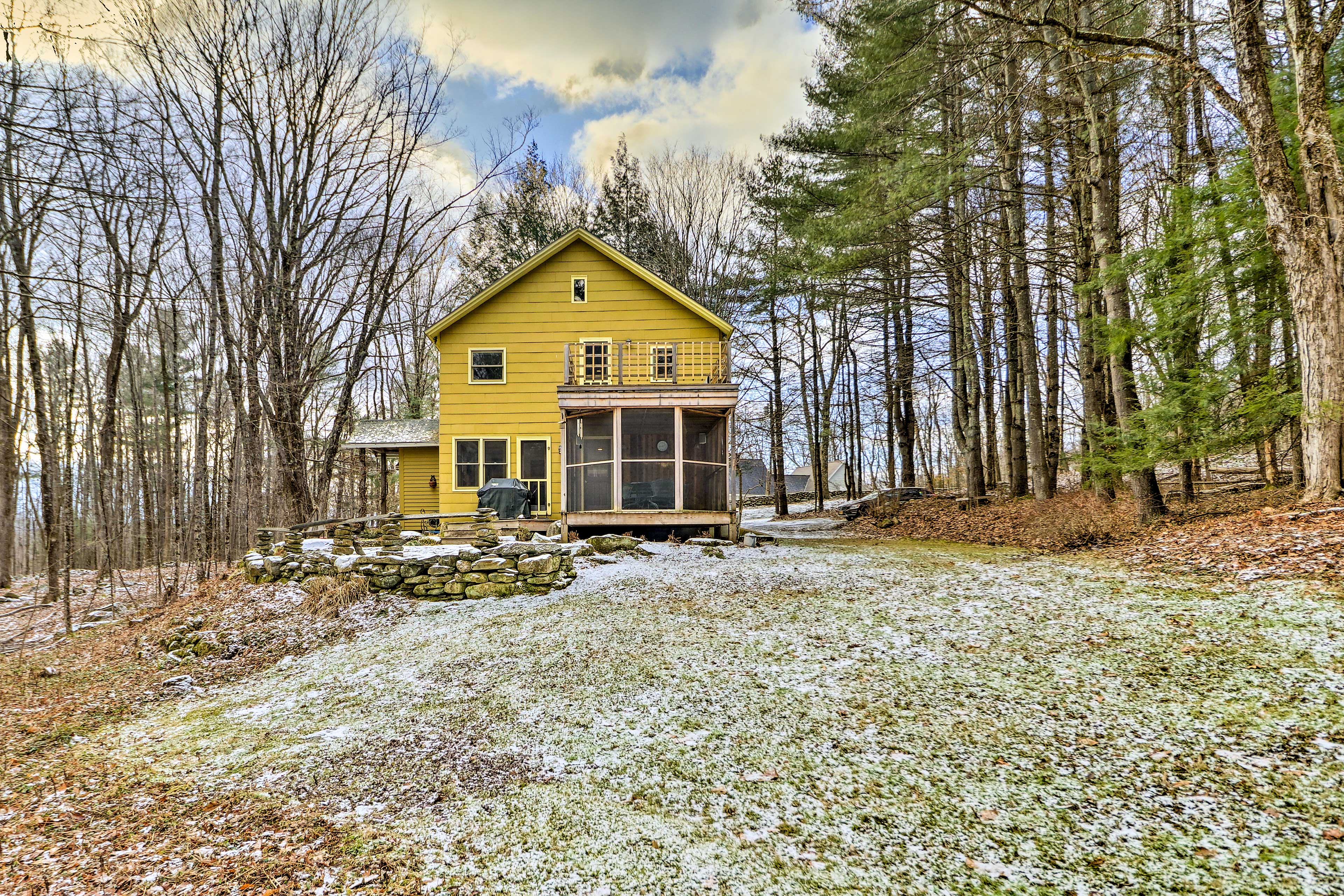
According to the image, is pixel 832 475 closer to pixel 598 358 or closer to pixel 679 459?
pixel 598 358

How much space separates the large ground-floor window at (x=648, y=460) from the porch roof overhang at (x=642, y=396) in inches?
19.2

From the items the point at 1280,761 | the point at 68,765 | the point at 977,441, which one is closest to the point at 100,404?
the point at 68,765

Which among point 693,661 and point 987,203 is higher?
point 987,203

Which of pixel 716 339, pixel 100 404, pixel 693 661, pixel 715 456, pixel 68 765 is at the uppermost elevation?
pixel 716 339

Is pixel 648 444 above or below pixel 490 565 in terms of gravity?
above

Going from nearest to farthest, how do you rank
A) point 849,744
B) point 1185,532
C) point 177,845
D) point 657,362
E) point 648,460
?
1. point 177,845
2. point 849,744
3. point 1185,532
4. point 648,460
5. point 657,362

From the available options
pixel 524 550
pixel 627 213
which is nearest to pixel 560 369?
pixel 524 550

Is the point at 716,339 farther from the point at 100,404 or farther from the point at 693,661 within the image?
the point at 100,404

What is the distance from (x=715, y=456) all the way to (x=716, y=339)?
3.05 metres

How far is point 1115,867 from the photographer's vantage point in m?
2.16

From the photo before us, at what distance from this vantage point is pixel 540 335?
44.4ft

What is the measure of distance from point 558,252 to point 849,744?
43.1 ft

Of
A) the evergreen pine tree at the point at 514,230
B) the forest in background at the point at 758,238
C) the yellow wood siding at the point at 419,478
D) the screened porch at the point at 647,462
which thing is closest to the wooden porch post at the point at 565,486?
the screened porch at the point at 647,462

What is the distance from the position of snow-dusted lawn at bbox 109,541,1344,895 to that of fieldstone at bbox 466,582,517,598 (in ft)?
5.48
